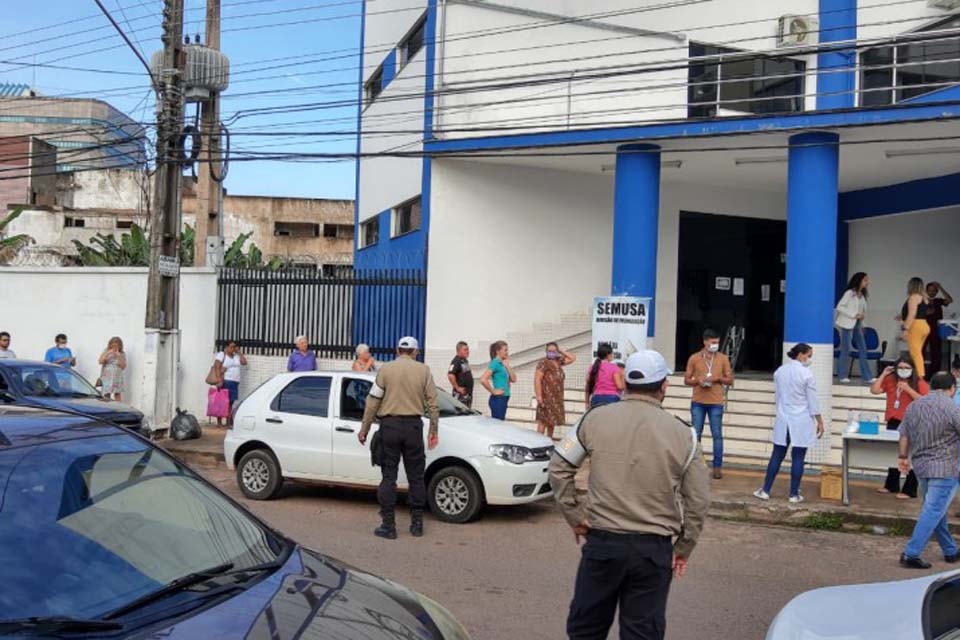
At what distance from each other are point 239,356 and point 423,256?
3.84 meters

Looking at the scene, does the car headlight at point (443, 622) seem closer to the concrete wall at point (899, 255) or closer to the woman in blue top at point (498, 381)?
the woman in blue top at point (498, 381)

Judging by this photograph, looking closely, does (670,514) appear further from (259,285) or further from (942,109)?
(259,285)

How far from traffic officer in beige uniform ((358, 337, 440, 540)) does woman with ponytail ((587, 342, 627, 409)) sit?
3.80m

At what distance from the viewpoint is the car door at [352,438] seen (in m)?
9.62

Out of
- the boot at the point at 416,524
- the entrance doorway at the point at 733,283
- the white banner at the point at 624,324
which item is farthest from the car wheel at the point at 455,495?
the entrance doorway at the point at 733,283

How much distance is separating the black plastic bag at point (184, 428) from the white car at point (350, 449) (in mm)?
4539

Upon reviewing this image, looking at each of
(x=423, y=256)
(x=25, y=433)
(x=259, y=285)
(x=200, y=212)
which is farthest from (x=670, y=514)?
(x=200, y=212)

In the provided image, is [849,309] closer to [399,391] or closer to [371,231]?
[399,391]

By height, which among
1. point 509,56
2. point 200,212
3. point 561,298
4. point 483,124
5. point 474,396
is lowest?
point 474,396

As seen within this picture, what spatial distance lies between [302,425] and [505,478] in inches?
95.4

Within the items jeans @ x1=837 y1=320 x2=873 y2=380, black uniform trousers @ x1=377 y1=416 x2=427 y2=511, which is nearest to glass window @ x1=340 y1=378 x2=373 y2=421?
black uniform trousers @ x1=377 y1=416 x2=427 y2=511

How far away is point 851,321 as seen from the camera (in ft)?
49.9

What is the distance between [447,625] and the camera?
346cm

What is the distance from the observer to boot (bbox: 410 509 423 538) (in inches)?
336
